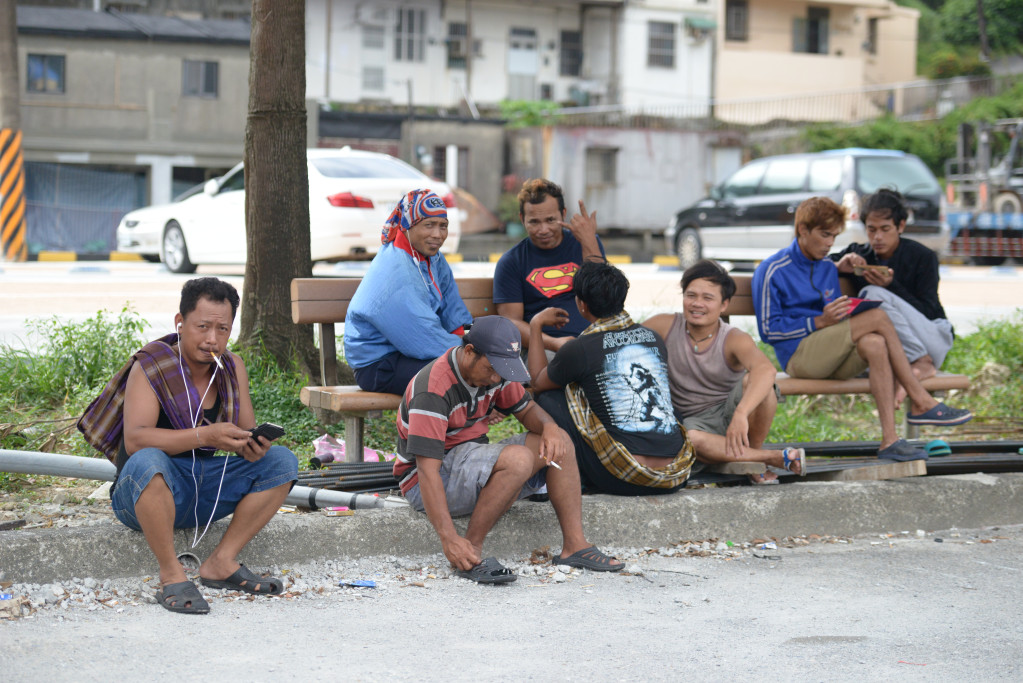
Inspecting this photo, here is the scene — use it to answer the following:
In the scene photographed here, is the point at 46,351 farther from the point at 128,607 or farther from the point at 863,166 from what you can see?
the point at 863,166

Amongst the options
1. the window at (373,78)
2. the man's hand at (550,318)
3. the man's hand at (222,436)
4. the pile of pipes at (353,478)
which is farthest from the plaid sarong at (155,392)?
the window at (373,78)

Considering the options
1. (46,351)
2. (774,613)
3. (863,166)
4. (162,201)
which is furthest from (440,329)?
(162,201)

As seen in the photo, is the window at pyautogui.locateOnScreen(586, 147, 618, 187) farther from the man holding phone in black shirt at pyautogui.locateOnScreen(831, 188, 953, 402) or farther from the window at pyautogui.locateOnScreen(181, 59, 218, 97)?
the man holding phone in black shirt at pyautogui.locateOnScreen(831, 188, 953, 402)

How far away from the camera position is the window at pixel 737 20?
128 feet

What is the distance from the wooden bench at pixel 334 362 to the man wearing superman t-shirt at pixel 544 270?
0.30 m

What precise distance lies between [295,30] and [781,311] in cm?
311

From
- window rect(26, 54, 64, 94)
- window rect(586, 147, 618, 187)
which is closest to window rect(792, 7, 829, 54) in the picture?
window rect(586, 147, 618, 187)

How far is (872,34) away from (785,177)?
27706 millimetres

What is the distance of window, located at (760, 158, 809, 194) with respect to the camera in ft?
56.6

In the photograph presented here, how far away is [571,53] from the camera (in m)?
36.5

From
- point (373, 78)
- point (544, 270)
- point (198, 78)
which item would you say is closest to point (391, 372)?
point (544, 270)

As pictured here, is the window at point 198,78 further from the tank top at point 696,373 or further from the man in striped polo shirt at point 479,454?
the man in striped polo shirt at point 479,454

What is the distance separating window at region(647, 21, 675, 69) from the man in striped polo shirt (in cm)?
3385

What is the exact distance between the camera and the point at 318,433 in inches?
238
